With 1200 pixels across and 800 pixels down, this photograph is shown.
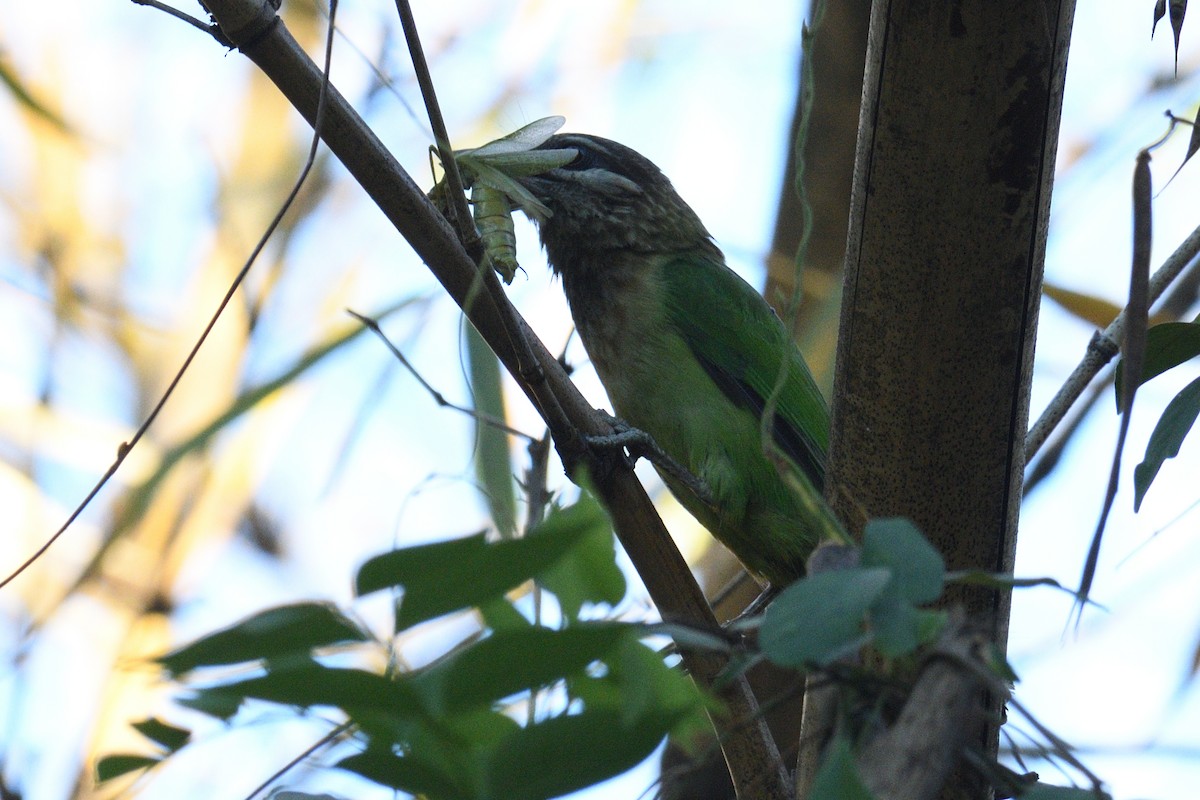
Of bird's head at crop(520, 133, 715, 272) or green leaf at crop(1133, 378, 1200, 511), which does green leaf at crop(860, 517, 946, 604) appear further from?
bird's head at crop(520, 133, 715, 272)

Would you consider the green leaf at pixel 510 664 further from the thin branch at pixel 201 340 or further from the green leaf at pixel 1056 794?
the thin branch at pixel 201 340

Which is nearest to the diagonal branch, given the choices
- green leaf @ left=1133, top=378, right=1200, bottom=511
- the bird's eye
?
green leaf @ left=1133, top=378, right=1200, bottom=511

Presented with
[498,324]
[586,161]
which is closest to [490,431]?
[498,324]

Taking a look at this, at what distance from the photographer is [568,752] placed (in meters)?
1.02

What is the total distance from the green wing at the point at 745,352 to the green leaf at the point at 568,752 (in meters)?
2.69

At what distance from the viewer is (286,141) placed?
19.9ft

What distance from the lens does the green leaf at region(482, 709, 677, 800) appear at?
39.7 inches

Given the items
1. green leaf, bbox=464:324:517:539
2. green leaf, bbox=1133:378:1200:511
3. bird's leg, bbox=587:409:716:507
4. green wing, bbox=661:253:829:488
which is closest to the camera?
green leaf, bbox=1133:378:1200:511

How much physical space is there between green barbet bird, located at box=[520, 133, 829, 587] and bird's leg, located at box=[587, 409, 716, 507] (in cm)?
1

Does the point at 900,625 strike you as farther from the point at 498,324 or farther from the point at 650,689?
the point at 498,324

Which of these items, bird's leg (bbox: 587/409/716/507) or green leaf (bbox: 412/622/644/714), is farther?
bird's leg (bbox: 587/409/716/507)

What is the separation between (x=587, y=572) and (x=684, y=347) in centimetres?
271

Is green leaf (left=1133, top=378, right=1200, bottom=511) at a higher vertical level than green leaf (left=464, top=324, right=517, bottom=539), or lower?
lower

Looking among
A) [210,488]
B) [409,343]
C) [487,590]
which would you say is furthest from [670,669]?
[210,488]
